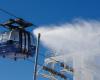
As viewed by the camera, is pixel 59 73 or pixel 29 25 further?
pixel 59 73

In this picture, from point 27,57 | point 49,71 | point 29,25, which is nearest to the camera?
point 29,25

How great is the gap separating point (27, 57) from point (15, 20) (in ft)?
14.4

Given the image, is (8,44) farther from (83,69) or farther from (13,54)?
(83,69)

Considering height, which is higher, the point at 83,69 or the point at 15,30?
the point at 15,30

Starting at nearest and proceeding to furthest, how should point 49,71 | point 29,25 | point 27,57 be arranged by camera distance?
point 29,25 → point 27,57 → point 49,71

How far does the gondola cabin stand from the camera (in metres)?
44.8

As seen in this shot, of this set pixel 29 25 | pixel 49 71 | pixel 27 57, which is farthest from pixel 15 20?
pixel 49 71

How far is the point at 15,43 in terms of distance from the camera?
4556 cm

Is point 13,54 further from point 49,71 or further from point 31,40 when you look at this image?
point 49,71

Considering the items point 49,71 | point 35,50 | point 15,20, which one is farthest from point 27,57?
point 49,71

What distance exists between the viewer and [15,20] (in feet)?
140

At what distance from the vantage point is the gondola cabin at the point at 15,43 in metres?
44.8

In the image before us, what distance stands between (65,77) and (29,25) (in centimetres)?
3948

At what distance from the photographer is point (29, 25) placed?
140 feet
